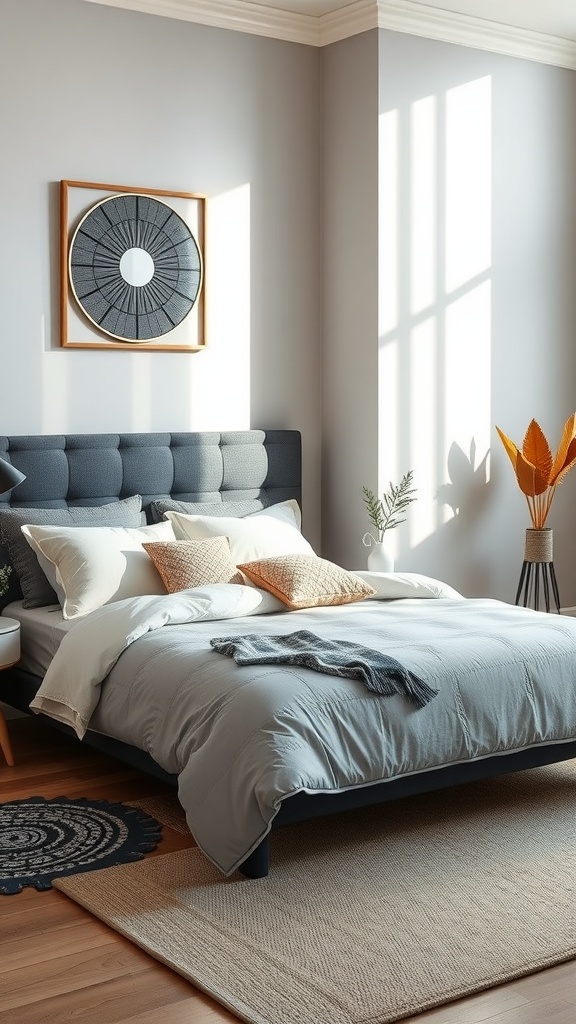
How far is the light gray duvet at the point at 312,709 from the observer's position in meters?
3.34

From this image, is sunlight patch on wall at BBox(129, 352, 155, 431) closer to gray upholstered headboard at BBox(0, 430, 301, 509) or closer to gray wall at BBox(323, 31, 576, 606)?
gray upholstered headboard at BBox(0, 430, 301, 509)

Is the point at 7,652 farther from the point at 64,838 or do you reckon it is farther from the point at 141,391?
the point at 141,391

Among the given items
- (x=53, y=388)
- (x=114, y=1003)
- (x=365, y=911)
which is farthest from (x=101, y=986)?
(x=53, y=388)

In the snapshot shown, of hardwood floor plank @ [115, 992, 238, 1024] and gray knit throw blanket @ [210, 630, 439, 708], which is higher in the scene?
gray knit throw blanket @ [210, 630, 439, 708]

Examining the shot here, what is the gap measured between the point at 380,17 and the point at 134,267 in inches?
63.0

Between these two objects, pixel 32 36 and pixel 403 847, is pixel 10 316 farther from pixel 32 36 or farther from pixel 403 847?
pixel 403 847

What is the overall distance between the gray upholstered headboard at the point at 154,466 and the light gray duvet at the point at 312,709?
97 centimetres

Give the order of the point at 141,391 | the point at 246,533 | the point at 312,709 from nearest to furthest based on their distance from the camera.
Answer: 1. the point at 312,709
2. the point at 246,533
3. the point at 141,391

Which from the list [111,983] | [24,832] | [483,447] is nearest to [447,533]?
[483,447]

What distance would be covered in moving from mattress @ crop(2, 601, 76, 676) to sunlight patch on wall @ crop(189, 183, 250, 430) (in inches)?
49.4

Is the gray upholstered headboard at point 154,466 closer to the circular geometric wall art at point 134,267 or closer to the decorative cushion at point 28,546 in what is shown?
the decorative cushion at point 28,546

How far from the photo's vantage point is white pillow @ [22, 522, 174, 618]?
4582 mm

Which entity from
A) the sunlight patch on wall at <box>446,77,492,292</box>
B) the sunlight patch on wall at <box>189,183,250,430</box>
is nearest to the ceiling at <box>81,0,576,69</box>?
the sunlight patch on wall at <box>446,77,492,292</box>

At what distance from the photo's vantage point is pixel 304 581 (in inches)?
185
